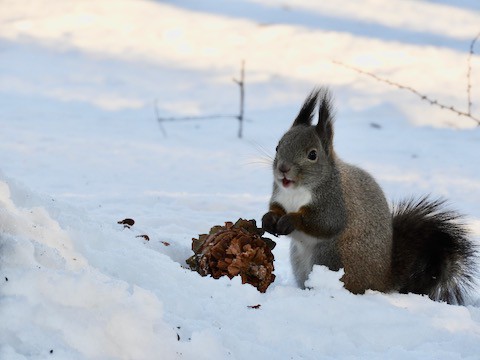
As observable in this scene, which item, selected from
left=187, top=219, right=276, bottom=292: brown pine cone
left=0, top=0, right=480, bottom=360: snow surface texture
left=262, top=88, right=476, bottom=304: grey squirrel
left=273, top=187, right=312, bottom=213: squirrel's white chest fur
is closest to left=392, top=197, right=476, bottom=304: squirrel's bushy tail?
left=262, top=88, right=476, bottom=304: grey squirrel

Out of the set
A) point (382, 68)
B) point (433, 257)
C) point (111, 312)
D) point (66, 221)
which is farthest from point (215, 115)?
point (111, 312)

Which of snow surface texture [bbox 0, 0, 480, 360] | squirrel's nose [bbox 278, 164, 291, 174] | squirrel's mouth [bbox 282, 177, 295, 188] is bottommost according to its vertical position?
snow surface texture [bbox 0, 0, 480, 360]

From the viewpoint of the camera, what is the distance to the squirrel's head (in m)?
2.78

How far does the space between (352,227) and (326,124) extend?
0.37 metres

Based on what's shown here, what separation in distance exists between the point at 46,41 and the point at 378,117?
3.22 meters

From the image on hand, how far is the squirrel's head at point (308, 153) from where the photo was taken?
2.78 meters

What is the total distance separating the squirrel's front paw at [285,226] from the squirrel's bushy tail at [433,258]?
43 cm

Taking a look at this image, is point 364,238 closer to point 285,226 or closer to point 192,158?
point 285,226

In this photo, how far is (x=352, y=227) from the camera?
2758mm

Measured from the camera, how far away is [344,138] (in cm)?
611

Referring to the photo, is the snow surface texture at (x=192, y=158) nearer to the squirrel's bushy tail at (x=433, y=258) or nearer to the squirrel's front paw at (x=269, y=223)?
the squirrel's bushy tail at (x=433, y=258)

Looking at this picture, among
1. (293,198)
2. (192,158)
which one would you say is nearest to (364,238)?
(293,198)

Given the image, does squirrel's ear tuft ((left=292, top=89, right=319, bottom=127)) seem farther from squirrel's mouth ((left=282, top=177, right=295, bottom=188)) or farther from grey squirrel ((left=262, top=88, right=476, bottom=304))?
squirrel's mouth ((left=282, top=177, right=295, bottom=188))

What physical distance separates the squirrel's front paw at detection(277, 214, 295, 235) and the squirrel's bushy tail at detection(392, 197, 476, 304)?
43cm
